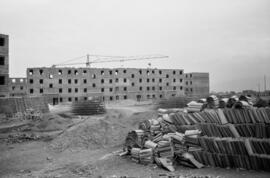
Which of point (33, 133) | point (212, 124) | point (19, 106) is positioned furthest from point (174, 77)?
point (212, 124)

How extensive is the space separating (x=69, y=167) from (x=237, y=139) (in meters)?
7.05

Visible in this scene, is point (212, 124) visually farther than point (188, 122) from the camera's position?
No

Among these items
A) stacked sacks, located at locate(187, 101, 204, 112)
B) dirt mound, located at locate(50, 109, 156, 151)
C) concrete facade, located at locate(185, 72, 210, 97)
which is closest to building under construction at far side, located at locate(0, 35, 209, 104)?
concrete facade, located at locate(185, 72, 210, 97)

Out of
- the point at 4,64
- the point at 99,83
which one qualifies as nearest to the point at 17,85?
the point at 99,83

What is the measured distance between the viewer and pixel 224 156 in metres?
8.37

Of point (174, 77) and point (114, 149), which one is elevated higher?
point (174, 77)

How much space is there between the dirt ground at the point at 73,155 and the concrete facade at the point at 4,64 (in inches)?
348

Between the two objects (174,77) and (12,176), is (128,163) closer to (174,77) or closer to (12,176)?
(12,176)

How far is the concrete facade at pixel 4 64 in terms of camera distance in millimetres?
25109

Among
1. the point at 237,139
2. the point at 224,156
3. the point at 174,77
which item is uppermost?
the point at 174,77

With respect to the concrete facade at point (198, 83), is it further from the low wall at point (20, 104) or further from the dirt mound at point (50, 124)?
the dirt mound at point (50, 124)

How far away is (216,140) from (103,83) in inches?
1475

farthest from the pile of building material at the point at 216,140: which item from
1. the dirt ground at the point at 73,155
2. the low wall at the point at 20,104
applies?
the low wall at the point at 20,104

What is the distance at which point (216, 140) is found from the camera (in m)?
8.56
